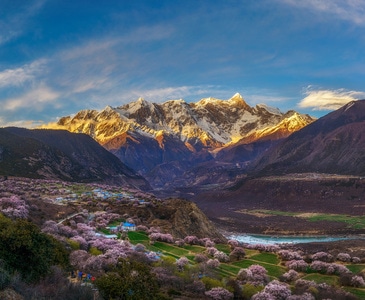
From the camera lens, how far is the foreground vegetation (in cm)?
1823

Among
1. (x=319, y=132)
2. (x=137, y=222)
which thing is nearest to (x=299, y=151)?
(x=319, y=132)

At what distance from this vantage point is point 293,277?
1257 inches

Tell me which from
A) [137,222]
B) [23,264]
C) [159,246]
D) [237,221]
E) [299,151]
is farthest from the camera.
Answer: [299,151]

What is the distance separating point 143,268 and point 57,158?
118 metres

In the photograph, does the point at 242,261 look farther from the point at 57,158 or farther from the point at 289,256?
the point at 57,158

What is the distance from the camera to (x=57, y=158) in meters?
132

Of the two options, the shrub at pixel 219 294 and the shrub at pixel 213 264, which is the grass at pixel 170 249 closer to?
the shrub at pixel 213 264

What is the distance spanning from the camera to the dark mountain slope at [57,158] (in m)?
110

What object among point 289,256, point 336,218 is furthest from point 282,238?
point 289,256

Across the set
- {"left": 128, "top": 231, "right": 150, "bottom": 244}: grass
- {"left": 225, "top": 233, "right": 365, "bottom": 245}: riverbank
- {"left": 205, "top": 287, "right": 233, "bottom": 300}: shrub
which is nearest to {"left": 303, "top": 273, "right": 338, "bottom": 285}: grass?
{"left": 205, "top": 287, "right": 233, "bottom": 300}: shrub

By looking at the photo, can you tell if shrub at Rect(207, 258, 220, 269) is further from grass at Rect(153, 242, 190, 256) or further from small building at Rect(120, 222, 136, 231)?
small building at Rect(120, 222, 136, 231)

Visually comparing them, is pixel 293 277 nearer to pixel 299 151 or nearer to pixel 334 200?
pixel 334 200

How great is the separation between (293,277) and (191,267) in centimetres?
822

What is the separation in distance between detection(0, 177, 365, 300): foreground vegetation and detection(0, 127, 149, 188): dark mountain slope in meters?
67.2
